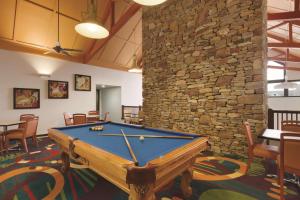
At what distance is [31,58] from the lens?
235 inches

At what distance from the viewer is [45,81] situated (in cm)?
632

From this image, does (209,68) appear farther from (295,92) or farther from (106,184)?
(295,92)

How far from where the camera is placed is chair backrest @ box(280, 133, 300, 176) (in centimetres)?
180

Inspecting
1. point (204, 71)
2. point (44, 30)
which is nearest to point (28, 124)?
point (44, 30)

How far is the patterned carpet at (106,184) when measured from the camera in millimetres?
2137

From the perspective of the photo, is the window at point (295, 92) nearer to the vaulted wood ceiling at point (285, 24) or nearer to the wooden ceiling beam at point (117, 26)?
the vaulted wood ceiling at point (285, 24)

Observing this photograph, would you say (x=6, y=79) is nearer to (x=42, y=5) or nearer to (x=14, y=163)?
(x=42, y=5)

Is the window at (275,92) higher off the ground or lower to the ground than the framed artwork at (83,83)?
lower

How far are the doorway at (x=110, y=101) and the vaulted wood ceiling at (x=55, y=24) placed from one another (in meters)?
2.42

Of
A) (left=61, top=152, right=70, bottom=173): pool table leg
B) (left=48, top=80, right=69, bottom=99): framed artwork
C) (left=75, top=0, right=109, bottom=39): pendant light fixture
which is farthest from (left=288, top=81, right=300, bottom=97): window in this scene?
(left=48, top=80, right=69, bottom=99): framed artwork

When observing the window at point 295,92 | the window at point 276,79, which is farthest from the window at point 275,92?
the window at point 295,92

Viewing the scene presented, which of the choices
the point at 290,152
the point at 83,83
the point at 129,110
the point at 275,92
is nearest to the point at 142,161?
the point at 290,152

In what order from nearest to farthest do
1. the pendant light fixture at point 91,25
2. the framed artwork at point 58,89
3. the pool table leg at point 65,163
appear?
the pendant light fixture at point 91,25 < the pool table leg at point 65,163 < the framed artwork at point 58,89

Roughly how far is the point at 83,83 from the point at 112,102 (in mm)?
2684
